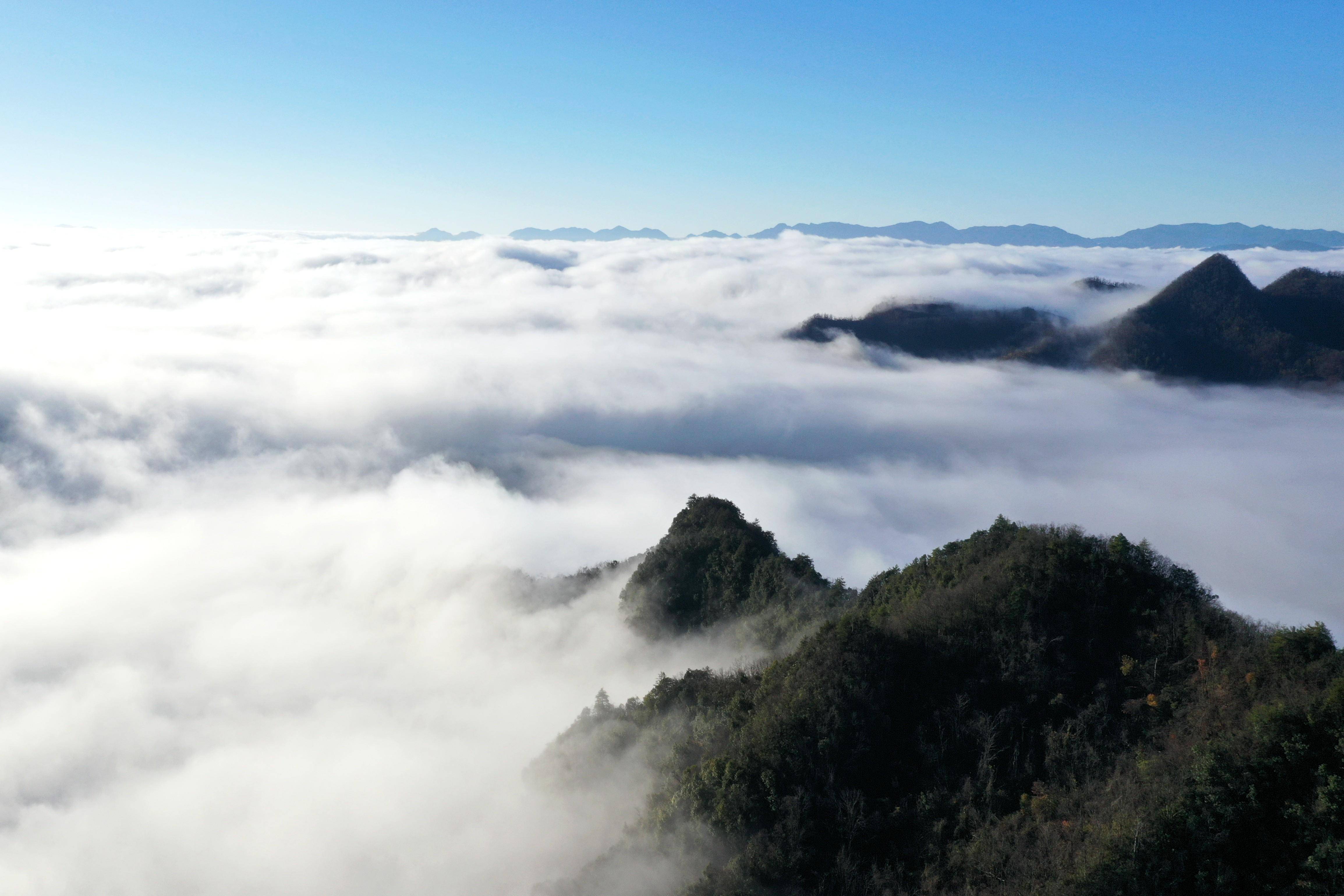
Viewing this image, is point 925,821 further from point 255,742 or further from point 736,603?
point 255,742

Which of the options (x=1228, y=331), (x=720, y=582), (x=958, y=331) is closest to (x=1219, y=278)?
(x=1228, y=331)

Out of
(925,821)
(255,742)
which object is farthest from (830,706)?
(255,742)

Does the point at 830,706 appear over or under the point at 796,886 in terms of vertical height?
over

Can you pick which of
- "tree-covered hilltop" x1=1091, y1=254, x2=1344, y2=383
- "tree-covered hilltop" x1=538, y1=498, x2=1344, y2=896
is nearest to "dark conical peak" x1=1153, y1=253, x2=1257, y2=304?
"tree-covered hilltop" x1=1091, y1=254, x2=1344, y2=383

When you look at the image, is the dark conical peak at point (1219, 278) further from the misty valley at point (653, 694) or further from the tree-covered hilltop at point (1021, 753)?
the tree-covered hilltop at point (1021, 753)

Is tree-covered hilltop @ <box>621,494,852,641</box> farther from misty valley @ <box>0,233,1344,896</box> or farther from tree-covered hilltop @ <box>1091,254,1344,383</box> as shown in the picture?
A: tree-covered hilltop @ <box>1091,254,1344,383</box>

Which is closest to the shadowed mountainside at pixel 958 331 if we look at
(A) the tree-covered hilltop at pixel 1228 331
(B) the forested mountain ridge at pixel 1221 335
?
(B) the forested mountain ridge at pixel 1221 335

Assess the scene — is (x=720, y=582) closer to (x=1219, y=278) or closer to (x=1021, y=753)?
(x=1021, y=753)
